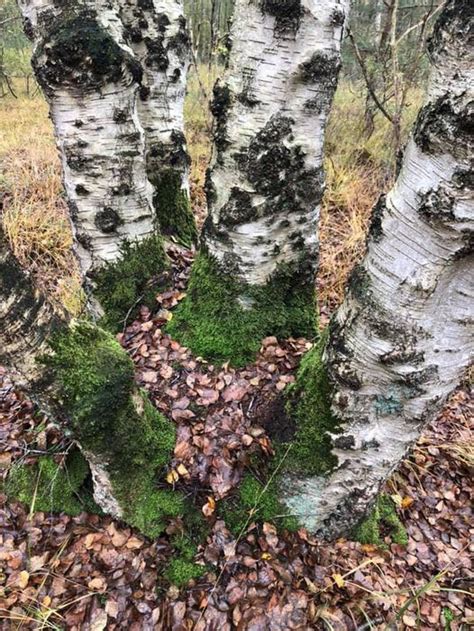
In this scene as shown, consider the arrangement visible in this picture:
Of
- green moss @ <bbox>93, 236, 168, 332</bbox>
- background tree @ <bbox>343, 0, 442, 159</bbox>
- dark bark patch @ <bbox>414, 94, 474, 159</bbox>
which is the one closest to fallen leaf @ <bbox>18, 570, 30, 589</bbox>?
green moss @ <bbox>93, 236, 168, 332</bbox>

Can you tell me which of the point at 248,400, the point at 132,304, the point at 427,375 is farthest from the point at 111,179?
the point at 427,375

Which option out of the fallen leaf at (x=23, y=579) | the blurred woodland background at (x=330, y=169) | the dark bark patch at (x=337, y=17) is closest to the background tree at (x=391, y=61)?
the blurred woodland background at (x=330, y=169)

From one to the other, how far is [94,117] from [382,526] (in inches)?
109

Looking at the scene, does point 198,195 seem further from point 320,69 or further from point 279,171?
point 320,69

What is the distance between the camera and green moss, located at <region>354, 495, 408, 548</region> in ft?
7.97

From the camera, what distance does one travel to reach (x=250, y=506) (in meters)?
2.31

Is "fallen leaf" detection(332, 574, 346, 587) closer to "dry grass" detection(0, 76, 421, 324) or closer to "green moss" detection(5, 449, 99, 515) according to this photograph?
"green moss" detection(5, 449, 99, 515)

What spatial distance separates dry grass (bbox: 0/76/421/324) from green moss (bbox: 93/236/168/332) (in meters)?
1.32

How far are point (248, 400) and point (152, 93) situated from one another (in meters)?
2.14

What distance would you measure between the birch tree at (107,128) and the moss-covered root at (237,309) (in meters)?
0.45

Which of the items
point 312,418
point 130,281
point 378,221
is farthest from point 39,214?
point 378,221

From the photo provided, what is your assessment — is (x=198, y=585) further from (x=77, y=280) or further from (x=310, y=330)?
(x=77, y=280)

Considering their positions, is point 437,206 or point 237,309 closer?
point 437,206

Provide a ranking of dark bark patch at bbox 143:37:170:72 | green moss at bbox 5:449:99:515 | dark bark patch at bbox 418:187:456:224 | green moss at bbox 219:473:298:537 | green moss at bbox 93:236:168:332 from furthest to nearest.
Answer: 1. dark bark patch at bbox 143:37:170:72
2. green moss at bbox 93:236:168:332
3. green moss at bbox 5:449:99:515
4. green moss at bbox 219:473:298:537
5. dark bark patch at bbox 418:187:456:224
